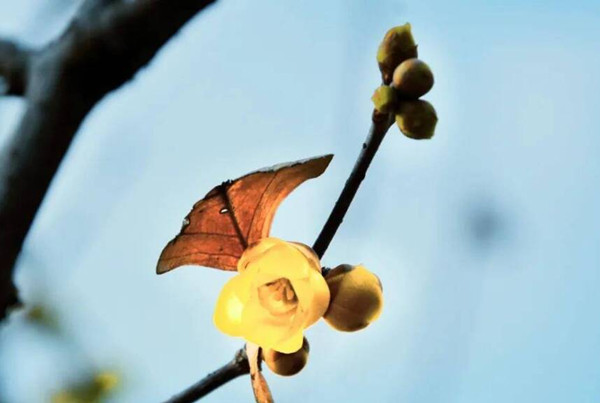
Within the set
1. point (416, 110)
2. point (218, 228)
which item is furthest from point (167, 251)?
point (416, 110)

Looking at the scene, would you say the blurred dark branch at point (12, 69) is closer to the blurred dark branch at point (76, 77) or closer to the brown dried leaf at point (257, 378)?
the blurred dark branch at point (76, 77)

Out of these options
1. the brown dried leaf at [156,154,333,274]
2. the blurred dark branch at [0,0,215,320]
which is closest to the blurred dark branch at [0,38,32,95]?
the blurred dark branch at [0,0,215,320]

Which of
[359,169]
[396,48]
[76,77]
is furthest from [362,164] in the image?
[76,77]

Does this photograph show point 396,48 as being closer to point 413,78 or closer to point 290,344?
point 413,78

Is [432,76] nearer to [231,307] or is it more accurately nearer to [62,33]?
[231,307]

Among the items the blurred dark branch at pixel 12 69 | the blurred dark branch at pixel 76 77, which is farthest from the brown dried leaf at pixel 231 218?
the blurred dark branch at pixel 12 69

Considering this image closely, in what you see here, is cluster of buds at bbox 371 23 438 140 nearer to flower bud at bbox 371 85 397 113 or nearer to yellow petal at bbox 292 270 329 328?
flower bud at bbox 371 85 397 113
